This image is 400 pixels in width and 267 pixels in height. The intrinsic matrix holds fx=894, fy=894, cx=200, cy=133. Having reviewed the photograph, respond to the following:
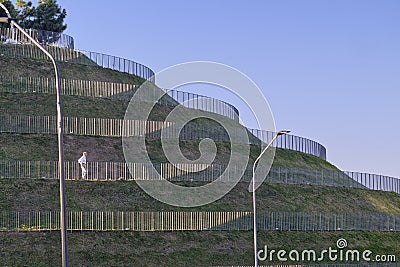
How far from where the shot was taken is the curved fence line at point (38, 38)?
105688 mm

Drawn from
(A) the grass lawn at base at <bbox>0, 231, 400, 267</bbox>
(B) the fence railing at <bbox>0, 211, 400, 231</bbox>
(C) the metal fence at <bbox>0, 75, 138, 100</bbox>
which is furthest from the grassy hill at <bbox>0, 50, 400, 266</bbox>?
(C) the metal fence at <bbox>0, 75, 138, 100</bbox>

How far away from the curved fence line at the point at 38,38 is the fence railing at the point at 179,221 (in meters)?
37.5

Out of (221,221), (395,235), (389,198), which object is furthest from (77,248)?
(389,198)

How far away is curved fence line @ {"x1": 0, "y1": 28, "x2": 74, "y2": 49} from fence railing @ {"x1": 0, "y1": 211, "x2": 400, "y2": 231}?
37.5m

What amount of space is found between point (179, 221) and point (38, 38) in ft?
141

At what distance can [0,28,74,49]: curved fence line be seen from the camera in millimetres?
105688

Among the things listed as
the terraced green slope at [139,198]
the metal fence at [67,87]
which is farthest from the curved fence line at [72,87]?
the terraced green slope at [139,198]

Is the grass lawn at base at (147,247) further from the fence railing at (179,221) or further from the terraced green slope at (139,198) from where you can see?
the terraced green slope at (139,198)

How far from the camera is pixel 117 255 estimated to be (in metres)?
69.1

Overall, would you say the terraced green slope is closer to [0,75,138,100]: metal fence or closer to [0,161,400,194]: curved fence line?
[0,161,400,194]: curved fence line

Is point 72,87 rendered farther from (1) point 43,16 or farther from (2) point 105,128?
(1) point 43,16

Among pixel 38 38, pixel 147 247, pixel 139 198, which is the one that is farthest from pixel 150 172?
pixel 38 38

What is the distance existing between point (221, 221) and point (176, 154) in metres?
14.4

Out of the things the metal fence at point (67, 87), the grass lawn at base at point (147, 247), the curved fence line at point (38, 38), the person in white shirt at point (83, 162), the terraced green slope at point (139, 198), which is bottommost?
the grass lawn at base at point (147, 247)
